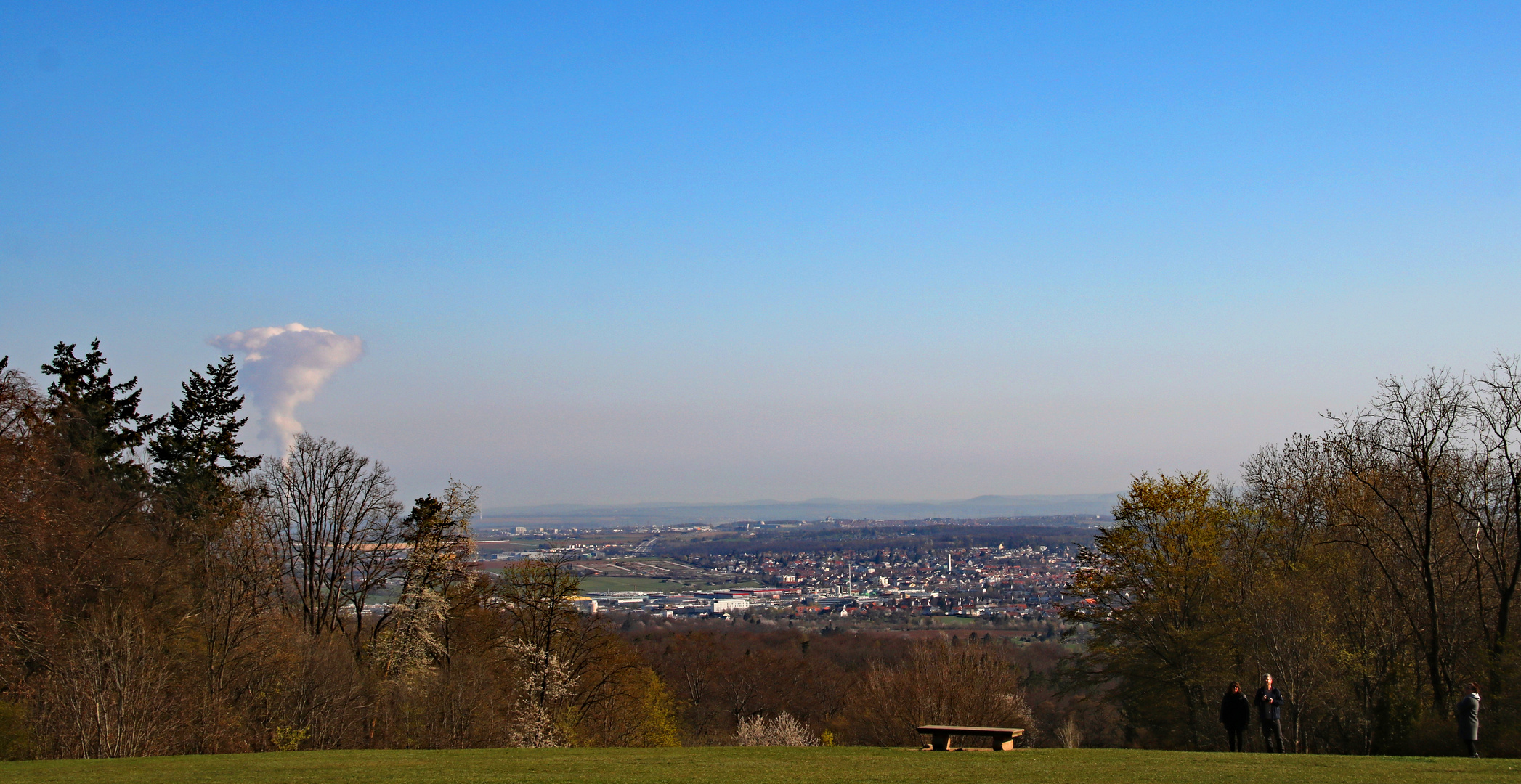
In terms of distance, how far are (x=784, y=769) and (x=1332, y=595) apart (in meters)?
24.5

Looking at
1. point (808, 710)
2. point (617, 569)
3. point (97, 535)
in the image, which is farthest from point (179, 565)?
point (617, 569)

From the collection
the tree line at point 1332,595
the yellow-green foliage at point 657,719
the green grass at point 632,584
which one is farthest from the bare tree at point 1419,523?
the green grass at point 632,584

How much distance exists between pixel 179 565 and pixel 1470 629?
132 ft

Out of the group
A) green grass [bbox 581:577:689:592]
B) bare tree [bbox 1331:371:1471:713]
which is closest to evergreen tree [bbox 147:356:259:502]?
bare tree [bbox 1331:371:1471:713]

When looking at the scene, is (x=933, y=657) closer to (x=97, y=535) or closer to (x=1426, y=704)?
(x=1426, y=704)

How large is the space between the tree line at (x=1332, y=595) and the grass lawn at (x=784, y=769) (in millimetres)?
10557

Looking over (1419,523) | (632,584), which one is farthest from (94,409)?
(632,584)

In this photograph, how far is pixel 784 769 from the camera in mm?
16828

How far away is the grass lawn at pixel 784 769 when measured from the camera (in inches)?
596

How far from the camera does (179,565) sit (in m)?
→ 34.1

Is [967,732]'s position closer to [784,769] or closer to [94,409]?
[784,769]

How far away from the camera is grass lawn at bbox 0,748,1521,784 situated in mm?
15141

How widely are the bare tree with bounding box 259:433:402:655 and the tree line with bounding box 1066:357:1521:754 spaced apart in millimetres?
27475

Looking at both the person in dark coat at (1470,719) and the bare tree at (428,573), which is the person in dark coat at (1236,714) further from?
the bare tree at (428,573)
